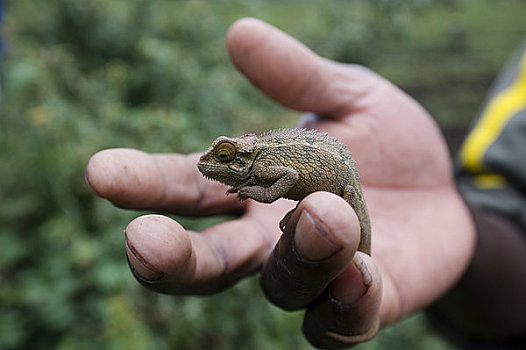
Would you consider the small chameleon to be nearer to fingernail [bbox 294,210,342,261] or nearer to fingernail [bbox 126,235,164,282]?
fingernail [bbox 294,210,342,261]

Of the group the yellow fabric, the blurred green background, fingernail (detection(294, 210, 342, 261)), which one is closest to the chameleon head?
fingernail (detection(294, 210, 342, 261))

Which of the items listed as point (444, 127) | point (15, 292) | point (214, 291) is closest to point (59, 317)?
point (15, 292)

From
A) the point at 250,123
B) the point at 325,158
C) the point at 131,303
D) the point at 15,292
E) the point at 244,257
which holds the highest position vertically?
the point at 325,158

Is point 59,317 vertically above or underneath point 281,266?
underneath

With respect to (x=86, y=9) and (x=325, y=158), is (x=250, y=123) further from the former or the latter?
(x=86, y=9)

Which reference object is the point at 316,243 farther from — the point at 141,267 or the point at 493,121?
the point at 493,121

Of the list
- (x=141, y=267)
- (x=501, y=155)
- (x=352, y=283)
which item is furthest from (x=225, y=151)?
(x=501, y=155)

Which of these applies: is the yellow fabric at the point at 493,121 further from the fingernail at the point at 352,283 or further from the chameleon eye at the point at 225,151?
the chameleon eye at the point at 225,151
